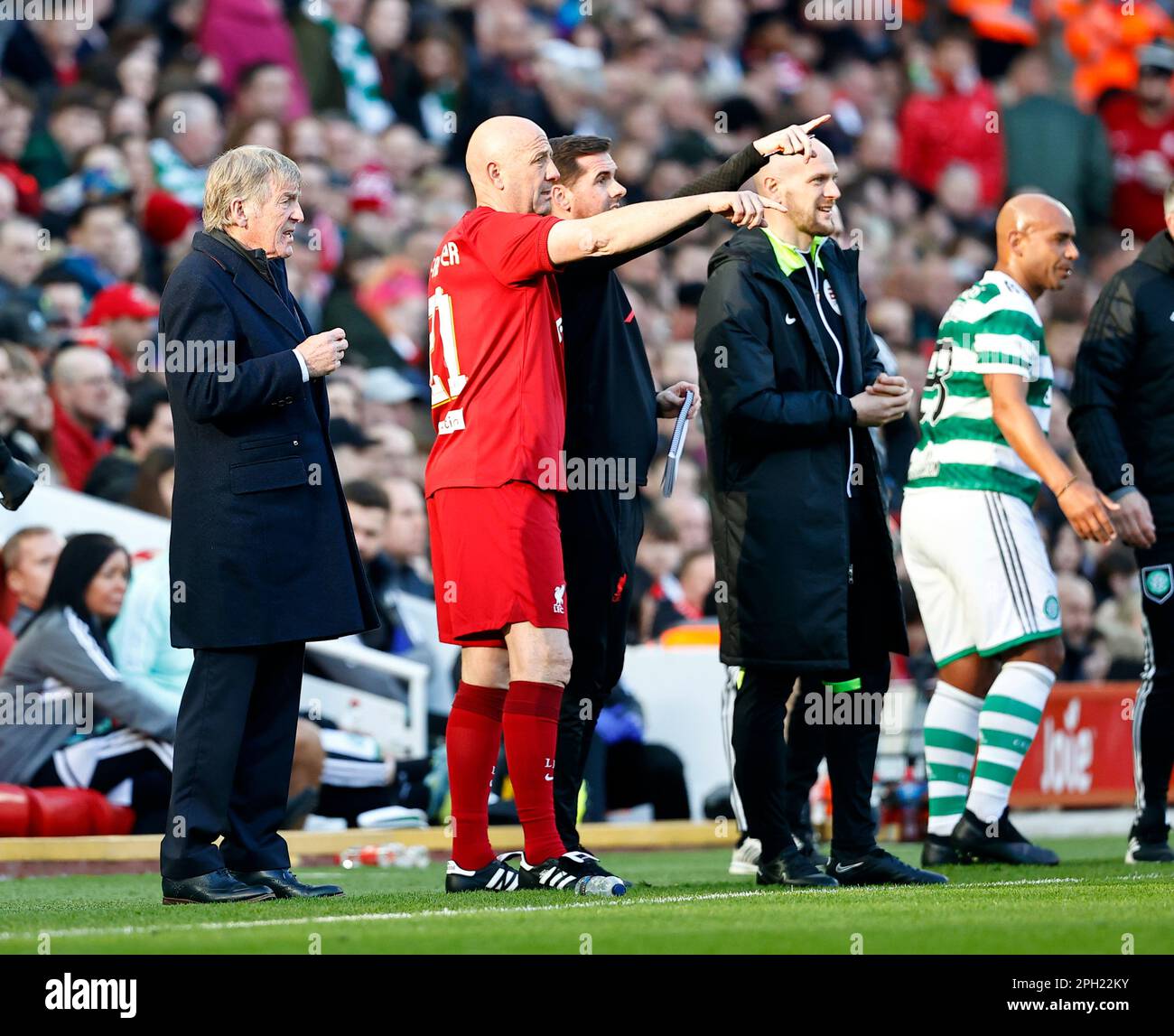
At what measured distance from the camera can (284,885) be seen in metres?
6.22

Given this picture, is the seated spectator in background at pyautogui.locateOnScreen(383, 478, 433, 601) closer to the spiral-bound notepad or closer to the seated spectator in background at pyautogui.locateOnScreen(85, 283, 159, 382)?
the seated spectator in background at pyautogui.locateOnScreen(85, 283, 159, 382)

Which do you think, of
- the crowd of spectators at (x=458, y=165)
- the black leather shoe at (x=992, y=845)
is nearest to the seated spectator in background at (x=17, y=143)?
the crowd of spectators at (x=458, y=165)

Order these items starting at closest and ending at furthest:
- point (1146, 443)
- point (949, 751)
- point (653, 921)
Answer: point (653, 921) → point (949, 751) → point (1146, 443)

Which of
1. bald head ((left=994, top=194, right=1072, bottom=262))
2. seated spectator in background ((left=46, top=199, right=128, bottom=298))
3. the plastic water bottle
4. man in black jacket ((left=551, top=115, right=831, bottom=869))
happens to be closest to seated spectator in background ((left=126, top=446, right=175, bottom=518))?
seated spectator in background ((left=46, top=199, right=128, bottom=298))

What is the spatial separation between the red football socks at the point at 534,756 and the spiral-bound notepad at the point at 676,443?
838 millimetres

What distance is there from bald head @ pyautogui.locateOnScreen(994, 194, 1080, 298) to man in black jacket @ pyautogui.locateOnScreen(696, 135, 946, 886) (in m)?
1.22

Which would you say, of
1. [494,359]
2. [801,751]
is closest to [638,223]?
[494,359]

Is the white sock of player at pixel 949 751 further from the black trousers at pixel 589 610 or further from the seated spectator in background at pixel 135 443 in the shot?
the seated spectator in background at pixel 135 443

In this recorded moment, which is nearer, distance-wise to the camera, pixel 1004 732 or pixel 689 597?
pixel 1004 732

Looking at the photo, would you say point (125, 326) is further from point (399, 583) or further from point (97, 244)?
point (399, 583)

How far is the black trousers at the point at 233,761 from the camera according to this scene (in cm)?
611

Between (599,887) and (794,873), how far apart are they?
0.80m

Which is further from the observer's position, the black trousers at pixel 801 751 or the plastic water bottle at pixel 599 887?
the black trousers at pixel 801 751

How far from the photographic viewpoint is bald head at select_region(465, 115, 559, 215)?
6.32m
